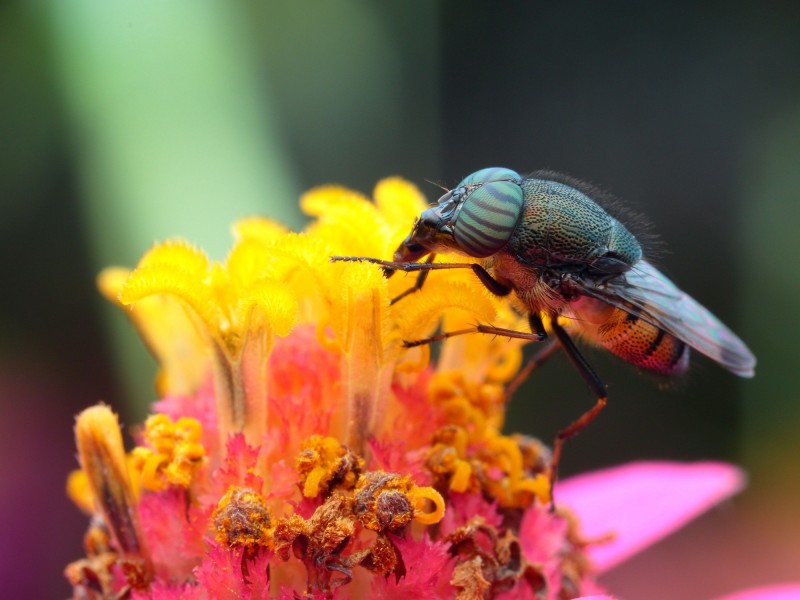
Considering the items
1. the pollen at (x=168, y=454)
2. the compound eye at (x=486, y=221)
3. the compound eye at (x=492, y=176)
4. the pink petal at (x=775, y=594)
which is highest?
the compound eye at (x=492, y=176)

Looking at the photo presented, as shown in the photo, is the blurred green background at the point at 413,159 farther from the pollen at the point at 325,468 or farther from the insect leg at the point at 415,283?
the pollen at the point at 325,468

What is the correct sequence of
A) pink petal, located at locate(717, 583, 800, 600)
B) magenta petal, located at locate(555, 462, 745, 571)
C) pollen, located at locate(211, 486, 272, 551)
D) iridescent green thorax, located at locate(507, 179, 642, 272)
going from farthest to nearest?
magenta petal, located at locate(555, 462, 745, 571) < pink petal, located at locate(717, 583, 800, 600) < iridescent green thorax, located at locate(507, 179, 642, 272) < pollen, located at locate(211, 486, 272, 551)

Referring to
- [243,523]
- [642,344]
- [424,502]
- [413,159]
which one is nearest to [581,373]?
[642,344]

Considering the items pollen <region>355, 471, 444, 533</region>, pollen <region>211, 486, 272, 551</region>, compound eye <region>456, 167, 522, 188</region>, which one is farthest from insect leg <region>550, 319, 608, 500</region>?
pollen <region>211, 486, 272, 551</region>

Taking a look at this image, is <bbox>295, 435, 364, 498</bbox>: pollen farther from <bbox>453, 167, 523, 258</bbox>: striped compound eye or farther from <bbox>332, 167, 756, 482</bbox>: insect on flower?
<bbox>453, 167, 523, 258</bbox>: striped compound eye

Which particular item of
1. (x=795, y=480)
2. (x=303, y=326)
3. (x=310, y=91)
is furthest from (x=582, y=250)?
(x=795, y=480)

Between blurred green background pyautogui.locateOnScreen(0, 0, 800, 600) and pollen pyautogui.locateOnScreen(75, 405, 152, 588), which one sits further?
blurred green background pyautogui.locateOnScreen(0, 0, 800, 600)

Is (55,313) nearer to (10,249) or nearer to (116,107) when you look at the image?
(10,249)

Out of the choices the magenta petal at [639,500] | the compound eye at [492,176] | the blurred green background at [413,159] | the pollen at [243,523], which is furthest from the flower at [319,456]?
the blurred green background at [413,159]
